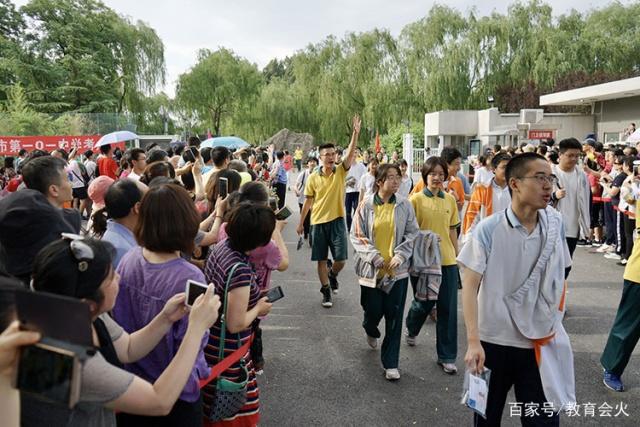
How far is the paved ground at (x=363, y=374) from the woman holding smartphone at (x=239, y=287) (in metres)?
1.09

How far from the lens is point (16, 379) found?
107 centimetres

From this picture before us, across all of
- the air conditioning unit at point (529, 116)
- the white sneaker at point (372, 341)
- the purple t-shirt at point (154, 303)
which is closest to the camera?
the purple t-shirt at point (154, 303)

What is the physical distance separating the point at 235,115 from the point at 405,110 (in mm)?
12169

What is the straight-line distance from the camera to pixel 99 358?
145 centimetres

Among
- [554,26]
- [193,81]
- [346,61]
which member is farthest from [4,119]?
[554,26]

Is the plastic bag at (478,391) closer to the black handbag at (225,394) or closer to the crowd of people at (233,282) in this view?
the crowd of people at (233,282)

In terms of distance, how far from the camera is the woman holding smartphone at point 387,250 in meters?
4.02

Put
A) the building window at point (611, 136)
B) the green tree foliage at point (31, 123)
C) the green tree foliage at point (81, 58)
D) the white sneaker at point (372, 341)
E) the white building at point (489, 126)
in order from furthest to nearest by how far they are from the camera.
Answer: the green tree foliage at point (81, 58) < the white building at point (489, 126) < the green tree foliage at point (31, 123) < the building window at point (611, 136) < the white sneaker at point (372, 341)

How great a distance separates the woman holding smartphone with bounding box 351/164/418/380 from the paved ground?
30cm

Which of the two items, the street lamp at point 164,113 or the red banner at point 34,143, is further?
the street lamp at point 164,113

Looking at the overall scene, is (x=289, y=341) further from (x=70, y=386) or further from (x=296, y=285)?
(x=70, y=386)

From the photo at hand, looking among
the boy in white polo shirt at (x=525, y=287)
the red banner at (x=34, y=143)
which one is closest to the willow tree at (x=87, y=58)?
the red banner at (x=34, y=143)

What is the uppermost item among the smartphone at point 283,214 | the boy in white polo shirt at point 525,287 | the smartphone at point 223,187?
the smartphone at point 223,187

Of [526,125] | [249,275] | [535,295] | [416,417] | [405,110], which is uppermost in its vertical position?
[405,110]
